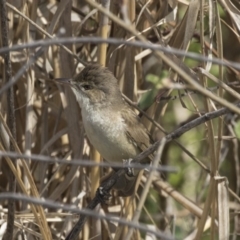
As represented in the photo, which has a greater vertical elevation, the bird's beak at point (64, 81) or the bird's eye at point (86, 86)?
the bird's beak at point (64, 81)

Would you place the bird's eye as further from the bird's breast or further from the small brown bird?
the bird's breast

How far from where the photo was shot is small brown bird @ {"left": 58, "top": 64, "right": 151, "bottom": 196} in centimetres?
313

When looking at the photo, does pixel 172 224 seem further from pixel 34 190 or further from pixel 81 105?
pixel 34 190

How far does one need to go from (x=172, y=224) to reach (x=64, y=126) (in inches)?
33.2

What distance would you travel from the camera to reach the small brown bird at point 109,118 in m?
3.13

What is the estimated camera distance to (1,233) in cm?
282

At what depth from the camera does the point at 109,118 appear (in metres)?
3.26

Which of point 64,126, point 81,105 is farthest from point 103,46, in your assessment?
point 64,126

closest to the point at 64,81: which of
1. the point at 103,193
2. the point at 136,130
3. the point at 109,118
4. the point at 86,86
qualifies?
the point at 86,86

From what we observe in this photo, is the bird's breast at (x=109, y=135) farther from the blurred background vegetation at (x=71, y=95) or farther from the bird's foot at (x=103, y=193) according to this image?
the bird's foot at (x=103, y=193)

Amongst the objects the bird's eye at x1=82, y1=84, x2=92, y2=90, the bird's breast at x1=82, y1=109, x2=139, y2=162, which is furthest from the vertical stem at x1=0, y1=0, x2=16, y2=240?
the bird's eye at x1=82, y1=84, x2=92, y2=90

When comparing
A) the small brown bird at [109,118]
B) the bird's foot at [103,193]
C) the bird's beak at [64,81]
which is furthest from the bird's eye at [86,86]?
the bird's foot at [103,193]

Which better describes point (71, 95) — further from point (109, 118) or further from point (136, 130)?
point (136, 130)

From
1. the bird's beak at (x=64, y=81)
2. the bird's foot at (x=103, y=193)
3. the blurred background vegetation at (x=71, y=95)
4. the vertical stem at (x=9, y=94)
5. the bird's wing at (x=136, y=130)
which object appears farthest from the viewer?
the bird's wing at (x=136, y=130)
